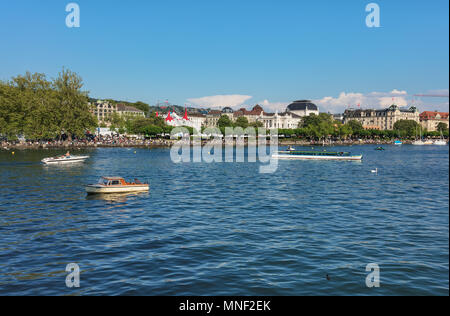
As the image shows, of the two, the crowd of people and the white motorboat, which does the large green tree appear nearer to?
the crowd of people

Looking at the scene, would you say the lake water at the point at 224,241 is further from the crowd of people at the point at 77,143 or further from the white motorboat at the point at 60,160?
the crowd of people at the point at 77,143

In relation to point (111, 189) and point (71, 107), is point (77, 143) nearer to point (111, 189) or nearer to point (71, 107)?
point (71, 107)

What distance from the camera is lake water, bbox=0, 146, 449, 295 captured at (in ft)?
51.7

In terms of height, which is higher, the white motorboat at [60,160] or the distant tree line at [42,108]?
the distant tree line at [42,108]

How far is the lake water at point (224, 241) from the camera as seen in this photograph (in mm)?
15750

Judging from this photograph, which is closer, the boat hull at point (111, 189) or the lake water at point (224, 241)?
the lake water at point (224, 241)

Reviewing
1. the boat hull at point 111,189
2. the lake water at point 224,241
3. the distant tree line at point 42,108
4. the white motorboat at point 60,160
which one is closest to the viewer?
the lake water at point 224,241

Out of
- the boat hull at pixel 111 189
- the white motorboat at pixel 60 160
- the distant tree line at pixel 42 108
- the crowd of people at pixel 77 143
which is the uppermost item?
the distant tree line at pixel 42 108

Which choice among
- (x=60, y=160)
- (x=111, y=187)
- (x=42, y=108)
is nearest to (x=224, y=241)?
(x=111, y=187)

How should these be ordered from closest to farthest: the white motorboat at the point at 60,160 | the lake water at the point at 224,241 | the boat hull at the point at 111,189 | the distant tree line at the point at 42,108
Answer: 1. the lake water at the point at 224,241
2. the boat hull at the point at 111,189
3. the white motorboat at the point at 60,160
4. the distant tree line at the point at 42,108

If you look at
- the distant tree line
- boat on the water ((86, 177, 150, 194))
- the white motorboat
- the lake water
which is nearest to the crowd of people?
the distant tree line

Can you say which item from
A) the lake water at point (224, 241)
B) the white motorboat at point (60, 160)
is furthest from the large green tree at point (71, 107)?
the lake water at point (224, 241)
